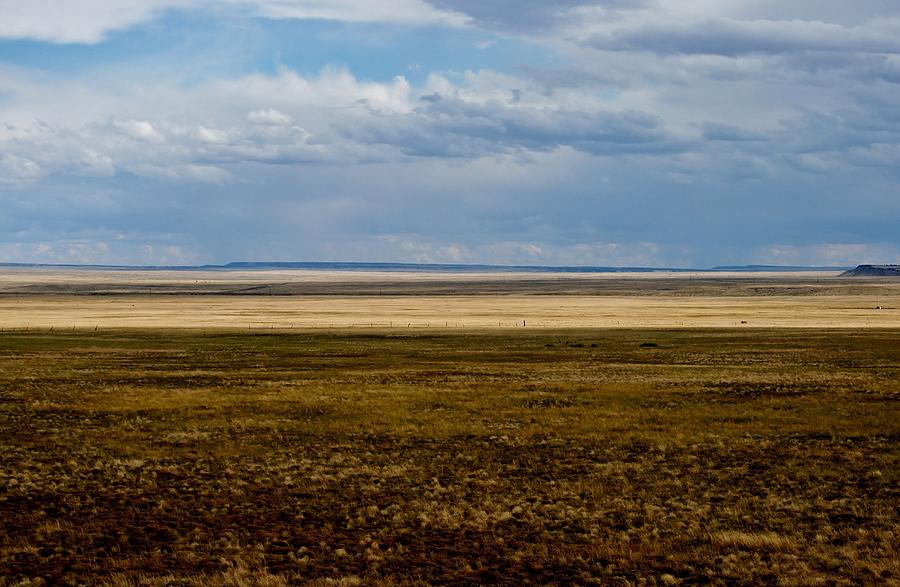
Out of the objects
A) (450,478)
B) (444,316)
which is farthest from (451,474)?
(444,316)

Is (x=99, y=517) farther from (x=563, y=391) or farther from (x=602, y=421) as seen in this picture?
(x=563, y=391)

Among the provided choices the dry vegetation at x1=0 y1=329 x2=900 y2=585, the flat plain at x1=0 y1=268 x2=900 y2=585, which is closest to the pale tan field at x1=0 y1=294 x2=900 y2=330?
the flat plain at x1=0 y1=268 x2=900 y2=585

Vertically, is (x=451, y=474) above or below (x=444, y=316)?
below

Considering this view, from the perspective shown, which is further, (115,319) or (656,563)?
(115,319)

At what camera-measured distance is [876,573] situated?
15531 mm

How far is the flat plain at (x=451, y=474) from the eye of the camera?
1659 centimetres

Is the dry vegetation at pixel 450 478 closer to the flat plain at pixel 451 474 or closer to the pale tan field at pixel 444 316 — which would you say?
the flat plain at pixel 451 474

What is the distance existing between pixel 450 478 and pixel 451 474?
52cm

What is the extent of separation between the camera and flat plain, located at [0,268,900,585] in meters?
16.6

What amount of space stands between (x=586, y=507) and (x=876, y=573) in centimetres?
Result: 638

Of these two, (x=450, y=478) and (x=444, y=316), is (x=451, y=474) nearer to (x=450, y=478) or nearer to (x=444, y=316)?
(x=450, y=478)

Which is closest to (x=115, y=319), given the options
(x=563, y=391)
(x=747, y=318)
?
(x=747, y=318)

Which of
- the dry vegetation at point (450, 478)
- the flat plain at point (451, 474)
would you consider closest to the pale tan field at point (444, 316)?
the flat plain at point (451, 474)

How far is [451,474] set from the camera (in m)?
24.2
